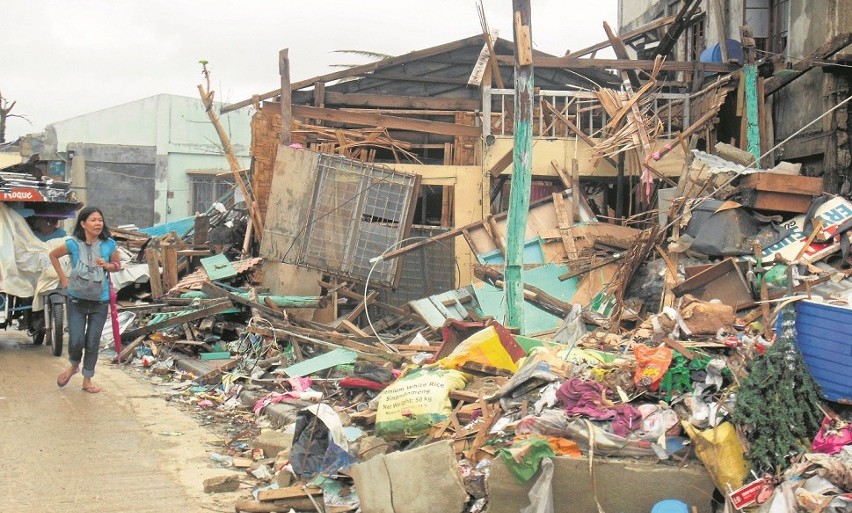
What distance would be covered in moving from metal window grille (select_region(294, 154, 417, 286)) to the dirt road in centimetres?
416

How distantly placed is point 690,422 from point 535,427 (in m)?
Answer: 0.95

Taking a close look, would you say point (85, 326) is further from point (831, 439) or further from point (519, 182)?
point (831, 439)

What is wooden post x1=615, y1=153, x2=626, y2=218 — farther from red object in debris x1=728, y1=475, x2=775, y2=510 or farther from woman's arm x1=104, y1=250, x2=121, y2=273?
red object in debris x1=728, y1=475, x2=775, y2=510

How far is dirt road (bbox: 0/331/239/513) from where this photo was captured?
557 cm

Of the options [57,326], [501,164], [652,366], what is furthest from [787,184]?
[57,326]

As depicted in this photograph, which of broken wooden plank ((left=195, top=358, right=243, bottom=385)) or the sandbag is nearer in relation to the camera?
the sandbag

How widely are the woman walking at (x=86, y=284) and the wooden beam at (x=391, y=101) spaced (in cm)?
753

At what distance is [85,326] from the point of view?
28.3 feet

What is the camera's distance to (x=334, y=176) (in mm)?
13164

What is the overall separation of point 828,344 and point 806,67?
701cm

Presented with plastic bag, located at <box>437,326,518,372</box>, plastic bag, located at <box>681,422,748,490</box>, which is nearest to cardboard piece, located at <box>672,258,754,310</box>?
Result: plastic bag, located at <box>437,326,518,372</box>

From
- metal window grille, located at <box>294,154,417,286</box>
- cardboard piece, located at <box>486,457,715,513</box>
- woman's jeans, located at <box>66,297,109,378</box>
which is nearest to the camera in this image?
cardboard piece, located at <box>486,457,715,513</box>

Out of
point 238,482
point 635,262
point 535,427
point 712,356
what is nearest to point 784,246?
point 635,262

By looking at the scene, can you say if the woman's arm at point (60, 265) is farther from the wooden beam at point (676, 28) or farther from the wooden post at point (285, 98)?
the wooden beam at point (676, 28)
